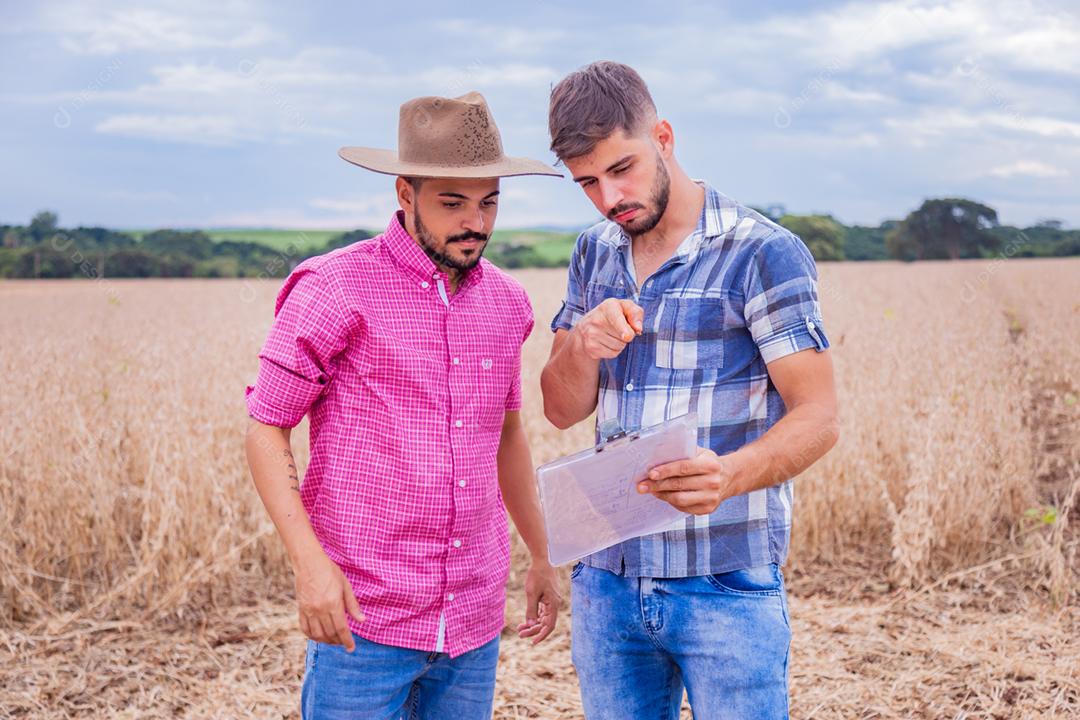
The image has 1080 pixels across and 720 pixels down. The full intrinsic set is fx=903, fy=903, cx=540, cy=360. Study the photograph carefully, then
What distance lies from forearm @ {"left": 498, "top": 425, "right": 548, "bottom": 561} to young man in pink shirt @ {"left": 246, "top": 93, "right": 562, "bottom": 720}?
275 mm

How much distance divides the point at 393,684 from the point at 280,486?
1.75 ft

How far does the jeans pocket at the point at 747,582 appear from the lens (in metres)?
1.90

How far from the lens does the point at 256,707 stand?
13.0 feet

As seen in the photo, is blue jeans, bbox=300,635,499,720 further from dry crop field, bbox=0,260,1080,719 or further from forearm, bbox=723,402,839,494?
dry crop field, bbox=0,260,1080,719

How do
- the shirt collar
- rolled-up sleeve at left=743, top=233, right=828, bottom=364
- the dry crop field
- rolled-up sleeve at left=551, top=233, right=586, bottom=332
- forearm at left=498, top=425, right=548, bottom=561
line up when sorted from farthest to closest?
the dry crop field → forearm at left=498, top=425, right=548, bottom=561 → rolled-up sleeve at left=551, top=233, right=586, bottom=332 → the shirt collar → rolled-up sleeve at left=743, top=233, right=828, bottom=364

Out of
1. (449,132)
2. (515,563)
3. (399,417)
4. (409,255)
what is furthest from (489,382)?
(515,563)

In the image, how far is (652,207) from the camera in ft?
6.43

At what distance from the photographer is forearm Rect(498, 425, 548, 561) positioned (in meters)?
2.37

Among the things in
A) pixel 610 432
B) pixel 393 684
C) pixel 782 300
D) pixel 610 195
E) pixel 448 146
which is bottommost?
pixel 393 684

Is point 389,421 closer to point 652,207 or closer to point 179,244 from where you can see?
point 652,207

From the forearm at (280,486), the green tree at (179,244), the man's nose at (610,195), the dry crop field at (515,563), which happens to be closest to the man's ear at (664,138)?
the man's nose at (610,195)

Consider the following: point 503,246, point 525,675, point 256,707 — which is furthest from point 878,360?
point 503,246

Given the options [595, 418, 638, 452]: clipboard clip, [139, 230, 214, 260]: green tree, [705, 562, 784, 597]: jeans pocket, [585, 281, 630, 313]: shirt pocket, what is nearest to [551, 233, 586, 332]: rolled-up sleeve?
[585, 281, 630, 313]: shirt pocket

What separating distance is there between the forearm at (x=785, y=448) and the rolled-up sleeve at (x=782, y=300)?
13cm
